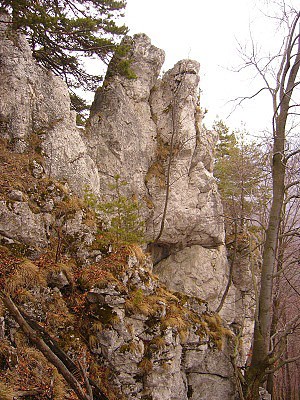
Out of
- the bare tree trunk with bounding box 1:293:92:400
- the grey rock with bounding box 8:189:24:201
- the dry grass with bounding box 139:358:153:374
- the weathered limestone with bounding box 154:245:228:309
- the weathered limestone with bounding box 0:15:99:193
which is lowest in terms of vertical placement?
the dry grass with bounding box 139:358:153:374

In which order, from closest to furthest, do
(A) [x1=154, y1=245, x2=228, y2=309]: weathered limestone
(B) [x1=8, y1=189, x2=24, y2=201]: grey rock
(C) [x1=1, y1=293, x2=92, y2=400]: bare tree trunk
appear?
(C) [x1=1, y1=293, x2=92, y2=400]: bare tree trunk, (B) [x1=8, y1=189, x2=24, y2=201]: grey rock, (A) [x1=154, y1=245, x2=228, y2=309]: weathered limestone

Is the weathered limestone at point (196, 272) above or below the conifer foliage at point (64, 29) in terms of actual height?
below

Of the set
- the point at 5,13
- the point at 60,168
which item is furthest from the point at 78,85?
the point at 60,168

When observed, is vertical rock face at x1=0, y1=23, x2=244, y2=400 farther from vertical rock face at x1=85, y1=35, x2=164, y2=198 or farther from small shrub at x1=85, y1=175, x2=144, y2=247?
small shrub at x1=85, y1=175, x2=144, y2=247

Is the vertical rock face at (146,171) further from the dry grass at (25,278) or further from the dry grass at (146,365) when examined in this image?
the dry grass at (25,278)

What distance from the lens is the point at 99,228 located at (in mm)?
9172

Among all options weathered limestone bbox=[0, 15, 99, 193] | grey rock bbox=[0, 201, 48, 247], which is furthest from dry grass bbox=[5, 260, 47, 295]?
weathered limestone bbox=[0, 15, 99, 193]

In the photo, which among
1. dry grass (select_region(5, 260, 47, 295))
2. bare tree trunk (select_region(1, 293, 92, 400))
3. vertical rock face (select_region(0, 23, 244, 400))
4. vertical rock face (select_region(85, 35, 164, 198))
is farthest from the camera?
vertical rock face (select_region(85, 35, 164, 198))

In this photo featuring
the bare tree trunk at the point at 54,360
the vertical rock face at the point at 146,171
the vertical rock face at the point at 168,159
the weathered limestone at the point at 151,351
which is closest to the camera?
the bare tree trunk at the point at 54,360

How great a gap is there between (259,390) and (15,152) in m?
9.36

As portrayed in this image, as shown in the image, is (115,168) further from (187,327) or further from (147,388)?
(147,388)

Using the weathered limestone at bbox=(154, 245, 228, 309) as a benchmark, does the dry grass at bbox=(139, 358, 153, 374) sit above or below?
below

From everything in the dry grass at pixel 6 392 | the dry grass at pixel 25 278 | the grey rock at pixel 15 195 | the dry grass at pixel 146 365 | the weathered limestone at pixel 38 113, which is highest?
the weathered limestone at pixel 38 113

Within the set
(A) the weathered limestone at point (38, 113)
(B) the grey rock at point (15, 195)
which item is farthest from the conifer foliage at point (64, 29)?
(B) the grey rock at point (15, 195)
